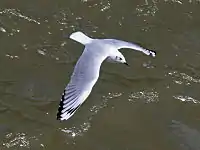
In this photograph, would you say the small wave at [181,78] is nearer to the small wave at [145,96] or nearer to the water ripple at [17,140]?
the small wave at [145,96]

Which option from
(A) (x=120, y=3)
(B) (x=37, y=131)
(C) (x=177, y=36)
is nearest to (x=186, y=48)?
(C) (x=177, y=36)

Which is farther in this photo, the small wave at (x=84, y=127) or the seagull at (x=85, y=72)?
the small wave at (x=84, y=127)

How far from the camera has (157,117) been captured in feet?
16.0

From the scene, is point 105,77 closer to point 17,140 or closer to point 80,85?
point 17,140

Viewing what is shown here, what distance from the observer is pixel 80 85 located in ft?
13.1

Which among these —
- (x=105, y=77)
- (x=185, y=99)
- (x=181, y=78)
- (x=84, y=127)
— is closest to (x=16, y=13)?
(x=105, y=77)

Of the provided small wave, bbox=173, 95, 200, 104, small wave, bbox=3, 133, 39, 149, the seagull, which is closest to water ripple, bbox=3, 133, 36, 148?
small wave, bbox=3, 133, 39, 149

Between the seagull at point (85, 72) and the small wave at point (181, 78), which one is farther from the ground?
the seagull at point (85, 72)

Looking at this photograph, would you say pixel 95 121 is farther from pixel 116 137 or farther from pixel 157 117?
pixel 157 117

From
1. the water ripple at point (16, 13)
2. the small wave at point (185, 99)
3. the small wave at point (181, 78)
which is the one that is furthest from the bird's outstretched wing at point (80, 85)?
the water ripple at point (16, 13)

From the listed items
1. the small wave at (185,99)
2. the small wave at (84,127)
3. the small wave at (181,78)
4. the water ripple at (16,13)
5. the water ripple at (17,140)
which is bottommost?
the water ripple at (17,140)

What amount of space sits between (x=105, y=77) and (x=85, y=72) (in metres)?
1.02

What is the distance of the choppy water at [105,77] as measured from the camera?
4.62 m

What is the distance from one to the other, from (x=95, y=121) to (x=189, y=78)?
1038mm
